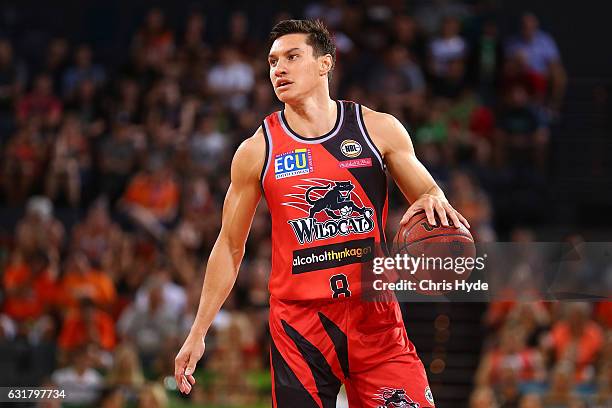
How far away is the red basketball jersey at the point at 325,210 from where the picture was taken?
5.89m

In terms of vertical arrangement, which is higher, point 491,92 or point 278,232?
point 491,92

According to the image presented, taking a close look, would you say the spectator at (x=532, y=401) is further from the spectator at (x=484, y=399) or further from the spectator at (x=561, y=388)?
the spectator at (x=484, y=399)

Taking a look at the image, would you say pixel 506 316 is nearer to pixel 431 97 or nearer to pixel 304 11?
pixel 431 97

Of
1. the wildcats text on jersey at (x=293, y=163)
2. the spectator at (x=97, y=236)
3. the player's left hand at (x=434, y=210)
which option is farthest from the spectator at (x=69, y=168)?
the player's left hand at (x=434, y=210)

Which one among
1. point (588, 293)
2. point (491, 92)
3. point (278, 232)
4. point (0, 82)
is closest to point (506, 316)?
point (588, 293)

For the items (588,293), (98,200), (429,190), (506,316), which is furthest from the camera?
(98,200)

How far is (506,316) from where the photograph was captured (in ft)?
39.8

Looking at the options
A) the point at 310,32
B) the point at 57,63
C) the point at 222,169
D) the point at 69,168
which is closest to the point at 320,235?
the point at 310,32

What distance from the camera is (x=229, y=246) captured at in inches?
243

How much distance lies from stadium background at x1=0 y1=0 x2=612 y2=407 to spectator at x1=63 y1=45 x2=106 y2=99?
0.11ft

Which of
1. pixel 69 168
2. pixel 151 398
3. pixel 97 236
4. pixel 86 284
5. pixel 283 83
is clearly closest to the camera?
pixel 283 83

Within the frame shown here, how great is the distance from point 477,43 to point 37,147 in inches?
269

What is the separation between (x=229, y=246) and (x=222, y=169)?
28.7 feet

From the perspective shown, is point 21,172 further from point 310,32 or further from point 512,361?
point 310,32
